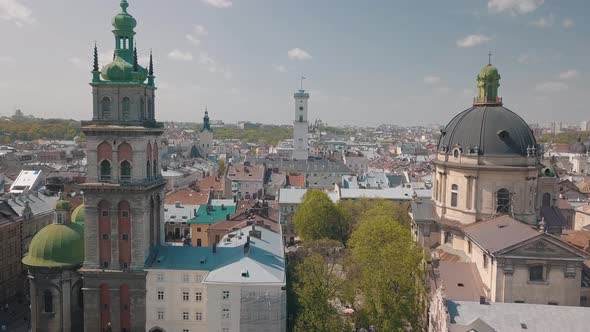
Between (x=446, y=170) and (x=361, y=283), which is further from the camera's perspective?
(x=446, y=170)

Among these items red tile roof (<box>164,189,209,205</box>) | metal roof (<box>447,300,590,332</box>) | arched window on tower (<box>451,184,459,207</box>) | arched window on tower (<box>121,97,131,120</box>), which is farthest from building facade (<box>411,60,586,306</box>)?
red tile roof (<box>164,189,209,205</box>)

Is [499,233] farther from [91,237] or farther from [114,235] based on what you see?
[91,237]

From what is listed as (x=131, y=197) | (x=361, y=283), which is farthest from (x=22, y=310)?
(x=361, y=283)

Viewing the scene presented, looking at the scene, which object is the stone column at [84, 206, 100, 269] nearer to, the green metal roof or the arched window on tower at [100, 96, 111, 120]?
the arched window on tower at [100, 96, 111, 120]

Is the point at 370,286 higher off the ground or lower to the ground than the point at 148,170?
lower

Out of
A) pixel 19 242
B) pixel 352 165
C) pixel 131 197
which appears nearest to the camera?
pixel 131 197

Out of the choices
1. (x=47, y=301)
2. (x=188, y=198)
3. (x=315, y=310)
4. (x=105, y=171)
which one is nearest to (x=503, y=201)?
(x=315, y=310)

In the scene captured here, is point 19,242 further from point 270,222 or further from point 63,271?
point 270,222

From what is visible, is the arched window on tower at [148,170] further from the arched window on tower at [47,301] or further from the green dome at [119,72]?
the arched window on tower at [47,301]
